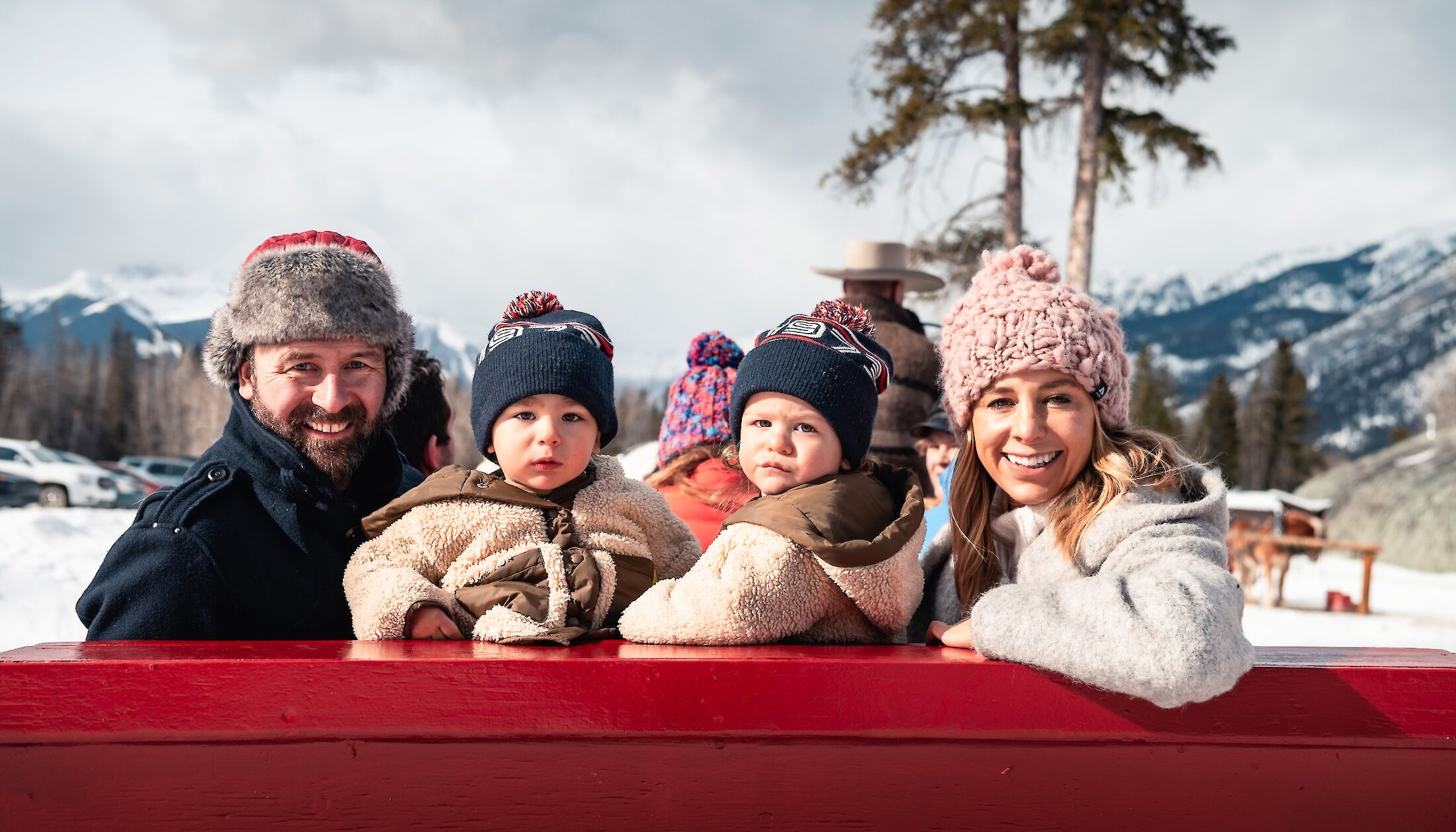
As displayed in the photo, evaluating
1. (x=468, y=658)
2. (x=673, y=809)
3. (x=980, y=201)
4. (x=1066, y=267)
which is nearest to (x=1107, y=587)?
(x=673, y=809)

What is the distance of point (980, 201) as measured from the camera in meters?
13.8

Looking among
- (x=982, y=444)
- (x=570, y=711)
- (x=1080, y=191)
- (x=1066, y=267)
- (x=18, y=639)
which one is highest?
(x=1080, y=191)

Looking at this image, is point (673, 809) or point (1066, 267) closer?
point (673, 809)

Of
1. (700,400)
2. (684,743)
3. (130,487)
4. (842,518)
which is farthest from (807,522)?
(130,487)

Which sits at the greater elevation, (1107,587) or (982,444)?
(982,444)

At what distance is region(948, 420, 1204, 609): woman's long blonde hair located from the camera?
6.77ft

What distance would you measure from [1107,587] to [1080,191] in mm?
12016

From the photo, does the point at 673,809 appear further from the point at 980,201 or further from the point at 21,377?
the point at 21,377

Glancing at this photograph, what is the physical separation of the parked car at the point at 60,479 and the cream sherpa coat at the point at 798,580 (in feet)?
82.8

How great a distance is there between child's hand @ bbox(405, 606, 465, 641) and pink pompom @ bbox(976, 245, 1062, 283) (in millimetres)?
1443

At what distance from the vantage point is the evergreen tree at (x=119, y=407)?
233 feet

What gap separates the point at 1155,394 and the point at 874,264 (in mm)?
70602

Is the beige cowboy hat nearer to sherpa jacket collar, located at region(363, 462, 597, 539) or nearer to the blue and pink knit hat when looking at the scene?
the blue and pink knit hat

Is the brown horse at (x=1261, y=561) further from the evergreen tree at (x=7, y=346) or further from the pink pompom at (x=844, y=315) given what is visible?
the evergreen tree at (x=7, y=346)
